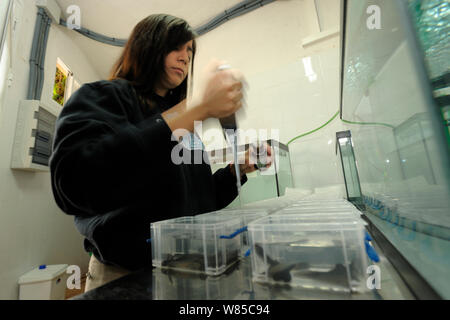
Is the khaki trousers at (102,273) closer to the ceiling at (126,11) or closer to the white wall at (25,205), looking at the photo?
the white wall at (25,205)

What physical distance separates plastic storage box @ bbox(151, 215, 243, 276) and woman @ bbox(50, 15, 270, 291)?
6.8 inches

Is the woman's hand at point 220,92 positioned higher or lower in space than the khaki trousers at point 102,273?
higher

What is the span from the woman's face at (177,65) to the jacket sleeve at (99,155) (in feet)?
1.29

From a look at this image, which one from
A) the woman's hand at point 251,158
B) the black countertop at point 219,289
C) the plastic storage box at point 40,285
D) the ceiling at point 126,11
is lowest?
the plastic storage box at point 40,285

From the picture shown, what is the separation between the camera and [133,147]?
0.48 m

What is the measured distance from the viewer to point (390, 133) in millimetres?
466

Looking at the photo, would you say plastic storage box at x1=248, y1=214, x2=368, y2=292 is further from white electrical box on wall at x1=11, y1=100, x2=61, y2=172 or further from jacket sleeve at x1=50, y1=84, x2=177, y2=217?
white electrical box on wall at x1=11, y1=100, x2=61, y2=172

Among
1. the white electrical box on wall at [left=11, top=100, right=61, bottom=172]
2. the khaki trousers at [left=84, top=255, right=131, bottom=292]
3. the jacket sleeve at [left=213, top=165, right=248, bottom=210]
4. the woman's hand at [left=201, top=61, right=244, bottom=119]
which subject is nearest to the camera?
the woman's hand at [left=201, top=61, right=244, bottom=119]

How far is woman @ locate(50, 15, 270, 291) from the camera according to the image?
48 centimetres

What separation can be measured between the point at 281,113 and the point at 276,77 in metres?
0.40

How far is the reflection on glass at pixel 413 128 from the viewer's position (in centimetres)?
27

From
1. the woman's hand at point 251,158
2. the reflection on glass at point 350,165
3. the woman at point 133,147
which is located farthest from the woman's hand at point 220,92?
the reflection on glass at point 350,165

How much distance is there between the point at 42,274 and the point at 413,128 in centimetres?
250

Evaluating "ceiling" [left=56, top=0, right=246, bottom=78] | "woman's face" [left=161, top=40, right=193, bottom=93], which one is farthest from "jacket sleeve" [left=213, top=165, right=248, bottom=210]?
"ceiling" [left=56, top=0, right=246, bottom=78]
